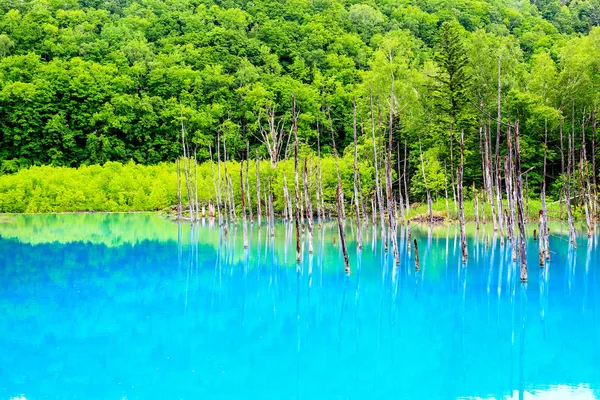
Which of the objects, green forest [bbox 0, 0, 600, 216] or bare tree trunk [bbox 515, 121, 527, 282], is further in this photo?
green forest [bbox 0, 0, 600, 216]

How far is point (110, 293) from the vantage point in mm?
21812

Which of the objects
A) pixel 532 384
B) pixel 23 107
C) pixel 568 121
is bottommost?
pixel 532 384

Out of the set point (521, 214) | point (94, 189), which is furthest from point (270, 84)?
point (521, 214)

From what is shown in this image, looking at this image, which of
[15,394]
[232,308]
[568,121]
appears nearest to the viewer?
[15,394]

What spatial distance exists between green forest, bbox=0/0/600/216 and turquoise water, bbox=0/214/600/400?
20.0m

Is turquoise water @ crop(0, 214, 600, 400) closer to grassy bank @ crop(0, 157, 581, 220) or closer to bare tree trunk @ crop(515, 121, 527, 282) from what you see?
bare tree trunk @ crop(515, 121, 527, 282)

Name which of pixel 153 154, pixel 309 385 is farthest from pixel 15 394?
pixel 153 154

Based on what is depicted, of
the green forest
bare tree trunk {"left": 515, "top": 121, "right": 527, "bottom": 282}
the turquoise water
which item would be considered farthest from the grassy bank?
bare tree trunk {"left": 515, "top": 121, "right": 527, "bottom": 282}

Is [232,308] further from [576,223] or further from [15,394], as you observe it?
[576,223]

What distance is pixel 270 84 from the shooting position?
89312mm

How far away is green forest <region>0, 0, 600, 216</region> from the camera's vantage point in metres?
48.5

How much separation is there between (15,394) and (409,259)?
19601 millimetres

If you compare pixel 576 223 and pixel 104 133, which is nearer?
pixel 576 223

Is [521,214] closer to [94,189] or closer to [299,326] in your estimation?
[299,326]
